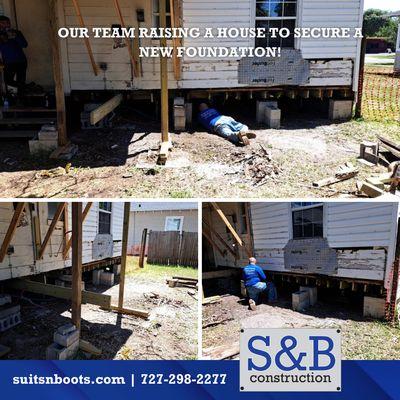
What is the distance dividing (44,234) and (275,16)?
646cm

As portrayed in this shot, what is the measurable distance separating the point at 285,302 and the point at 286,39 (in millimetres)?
7137

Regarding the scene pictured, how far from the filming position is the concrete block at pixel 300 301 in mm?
3473

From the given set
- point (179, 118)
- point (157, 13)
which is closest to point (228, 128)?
point (179, 118)

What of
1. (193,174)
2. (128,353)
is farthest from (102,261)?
(128,353)

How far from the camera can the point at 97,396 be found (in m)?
3.27

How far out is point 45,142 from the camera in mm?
7695

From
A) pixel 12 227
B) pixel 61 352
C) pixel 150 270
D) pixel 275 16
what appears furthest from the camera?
pixel 275 16

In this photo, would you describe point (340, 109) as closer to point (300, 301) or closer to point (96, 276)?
point (96, 276)

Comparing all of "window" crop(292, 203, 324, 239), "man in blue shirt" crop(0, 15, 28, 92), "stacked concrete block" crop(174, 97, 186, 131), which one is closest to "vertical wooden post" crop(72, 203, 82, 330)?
"window" crop(292, 203, 324, 239)

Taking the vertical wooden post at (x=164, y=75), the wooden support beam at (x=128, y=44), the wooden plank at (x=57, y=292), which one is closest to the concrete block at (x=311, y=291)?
the wooden plank at (x=57, y=292)

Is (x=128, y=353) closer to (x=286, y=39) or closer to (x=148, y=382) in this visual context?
(x=148, y=382)

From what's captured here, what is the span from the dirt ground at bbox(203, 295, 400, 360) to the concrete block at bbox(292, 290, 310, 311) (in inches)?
1.5

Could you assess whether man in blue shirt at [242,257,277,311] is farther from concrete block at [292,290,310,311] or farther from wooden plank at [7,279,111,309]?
wooden plank at [7,279,111,309]

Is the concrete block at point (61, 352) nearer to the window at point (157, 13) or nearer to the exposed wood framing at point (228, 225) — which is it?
the exposed wood framing at point (228, 225)
